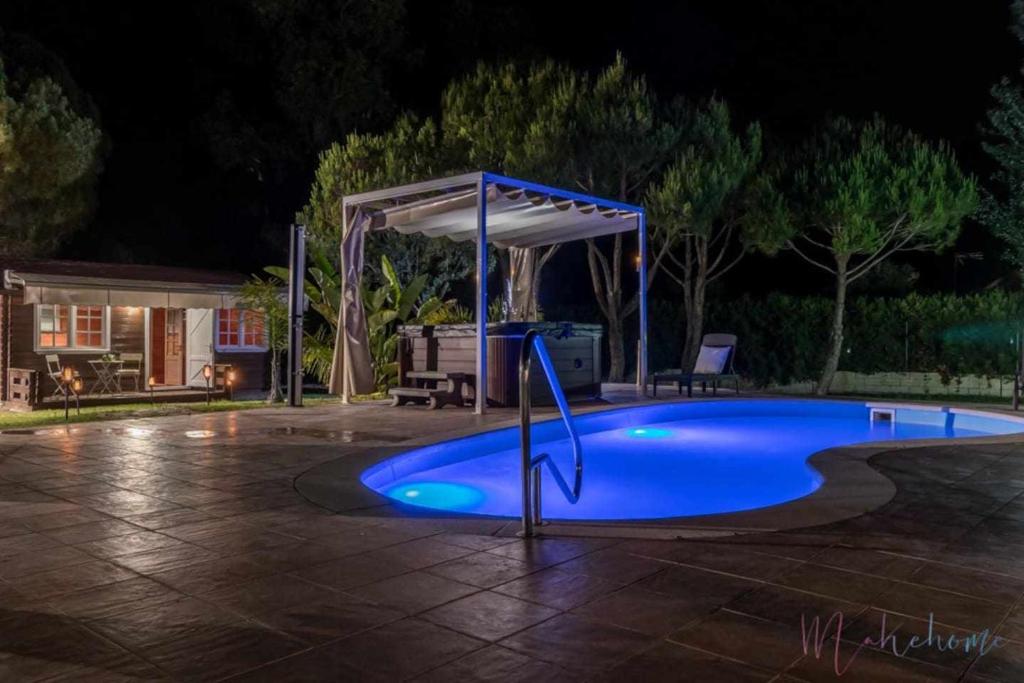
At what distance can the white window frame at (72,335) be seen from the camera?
46.9 ft

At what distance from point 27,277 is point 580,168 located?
33.0ft

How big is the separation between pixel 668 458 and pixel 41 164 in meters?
17.3

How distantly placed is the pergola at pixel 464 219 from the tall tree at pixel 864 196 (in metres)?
4.15

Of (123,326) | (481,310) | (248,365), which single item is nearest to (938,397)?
(481,310)

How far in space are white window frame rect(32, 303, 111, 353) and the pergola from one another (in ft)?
16.6

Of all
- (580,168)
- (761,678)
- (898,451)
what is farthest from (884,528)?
(580,168)

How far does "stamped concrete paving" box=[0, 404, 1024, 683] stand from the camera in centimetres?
271

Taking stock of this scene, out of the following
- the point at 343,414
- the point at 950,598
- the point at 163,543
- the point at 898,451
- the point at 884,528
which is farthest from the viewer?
the point at 343,414

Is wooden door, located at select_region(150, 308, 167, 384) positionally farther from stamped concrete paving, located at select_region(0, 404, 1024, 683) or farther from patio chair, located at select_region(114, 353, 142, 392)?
stamped concrete paving, located at select_region(0, 404, 1024, 683)

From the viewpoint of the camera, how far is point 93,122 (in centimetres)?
2169

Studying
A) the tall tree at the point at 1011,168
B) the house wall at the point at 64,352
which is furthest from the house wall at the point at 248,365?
the tall tree at the point at 1011,168

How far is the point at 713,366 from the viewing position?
48.8 ft

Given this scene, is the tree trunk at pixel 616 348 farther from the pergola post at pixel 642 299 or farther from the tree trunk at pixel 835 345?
the tree trunk at pixel 835 345

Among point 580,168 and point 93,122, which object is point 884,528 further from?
point 93,122
